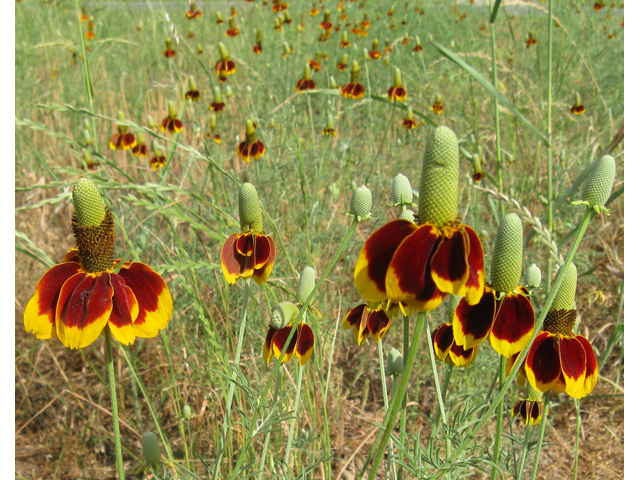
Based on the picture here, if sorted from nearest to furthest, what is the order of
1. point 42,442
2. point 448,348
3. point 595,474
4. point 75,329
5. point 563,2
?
point 75,329 → point 448,348 → point 595,474 → point 42,442 → point 563,2

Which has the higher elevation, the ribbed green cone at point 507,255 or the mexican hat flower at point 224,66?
the mexican hat flower at point 224,66

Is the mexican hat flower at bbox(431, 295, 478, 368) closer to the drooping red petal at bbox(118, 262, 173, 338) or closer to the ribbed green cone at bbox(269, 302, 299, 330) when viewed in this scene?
the ribbed green cone at bbox(269, 302, 299, 330)

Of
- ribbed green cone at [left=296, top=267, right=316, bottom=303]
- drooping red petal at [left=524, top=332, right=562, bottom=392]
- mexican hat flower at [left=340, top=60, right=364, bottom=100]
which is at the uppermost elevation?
mexican hat flower at [left=340, top=60, right=364, bottom=100]

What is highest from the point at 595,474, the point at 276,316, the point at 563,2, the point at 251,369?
the point at 563,2

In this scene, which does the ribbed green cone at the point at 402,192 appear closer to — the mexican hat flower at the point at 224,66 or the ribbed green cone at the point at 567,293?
the ribbed green cone at the point at 567,293

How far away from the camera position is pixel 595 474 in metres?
1.60

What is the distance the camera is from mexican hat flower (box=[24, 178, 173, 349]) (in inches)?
27.3

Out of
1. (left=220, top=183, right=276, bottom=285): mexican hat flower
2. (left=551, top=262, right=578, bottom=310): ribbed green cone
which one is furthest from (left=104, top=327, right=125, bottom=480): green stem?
(left=551, top=262, right=578, bottom=310): ribbed green cone

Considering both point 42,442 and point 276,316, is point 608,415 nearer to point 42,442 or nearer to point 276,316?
point 276,316

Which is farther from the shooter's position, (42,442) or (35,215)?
(35,215)

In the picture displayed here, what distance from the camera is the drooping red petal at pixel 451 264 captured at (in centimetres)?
54

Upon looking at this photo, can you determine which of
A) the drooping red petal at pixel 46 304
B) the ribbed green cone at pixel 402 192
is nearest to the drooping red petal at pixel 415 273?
the ribbed green cone at pixel 402 192

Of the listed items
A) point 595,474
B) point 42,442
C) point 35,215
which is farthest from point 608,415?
point 35,215

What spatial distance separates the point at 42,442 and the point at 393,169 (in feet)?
7.59
